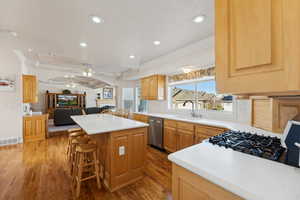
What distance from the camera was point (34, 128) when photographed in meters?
4.05

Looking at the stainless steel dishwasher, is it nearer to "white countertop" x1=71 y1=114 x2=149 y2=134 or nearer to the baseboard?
"white countertop" x1=71 y1=114 x2=149 y2=134

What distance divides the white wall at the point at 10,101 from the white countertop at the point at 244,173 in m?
4.84

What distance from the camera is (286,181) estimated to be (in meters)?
0.64

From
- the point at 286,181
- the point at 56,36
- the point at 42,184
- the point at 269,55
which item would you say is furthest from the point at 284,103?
the point at 56,36

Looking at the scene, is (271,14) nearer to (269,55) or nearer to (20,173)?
(269,55)

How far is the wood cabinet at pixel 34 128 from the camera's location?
3.92 m

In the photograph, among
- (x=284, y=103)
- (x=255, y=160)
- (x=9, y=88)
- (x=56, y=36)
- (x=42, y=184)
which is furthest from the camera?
(x=9, y=88)

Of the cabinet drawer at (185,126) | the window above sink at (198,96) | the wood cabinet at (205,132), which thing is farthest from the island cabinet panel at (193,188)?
the window above sink at (198,96)

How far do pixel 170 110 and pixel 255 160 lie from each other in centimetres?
317

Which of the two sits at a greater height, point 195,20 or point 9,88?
point 195,20

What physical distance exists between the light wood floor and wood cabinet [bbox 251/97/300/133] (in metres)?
1.61

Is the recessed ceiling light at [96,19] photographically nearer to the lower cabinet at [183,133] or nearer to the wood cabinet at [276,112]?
the lower cabinet at [183,133]

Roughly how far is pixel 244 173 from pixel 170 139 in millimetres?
2437

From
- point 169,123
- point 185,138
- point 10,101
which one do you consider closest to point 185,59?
point 169,123
